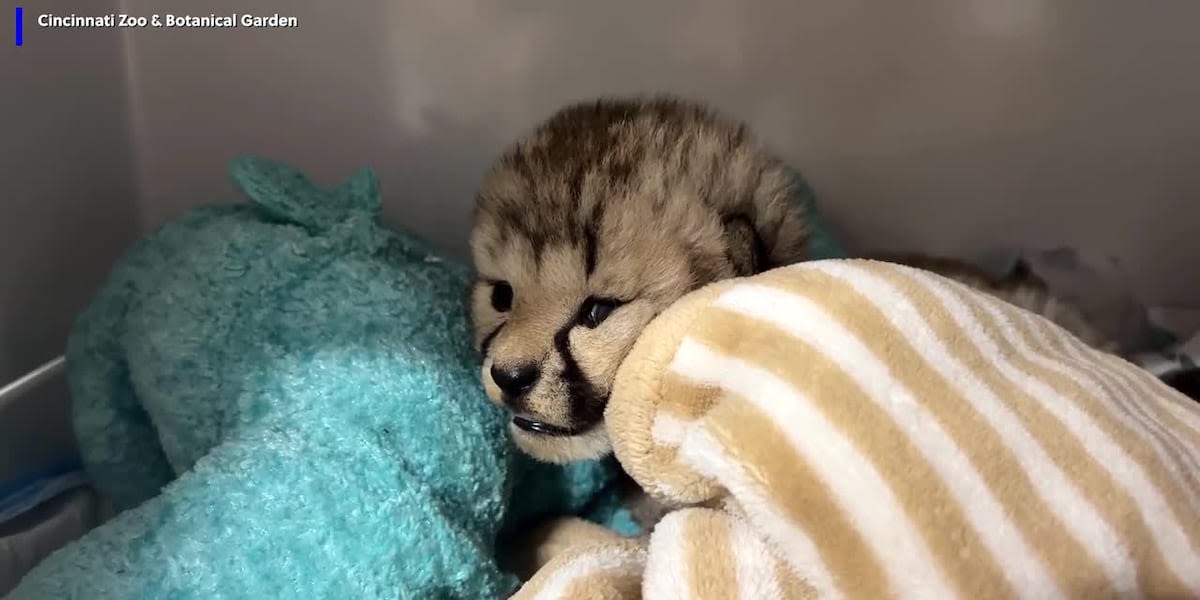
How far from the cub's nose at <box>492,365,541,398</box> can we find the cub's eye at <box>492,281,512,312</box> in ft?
0.31

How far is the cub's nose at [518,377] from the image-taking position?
0.70 meters

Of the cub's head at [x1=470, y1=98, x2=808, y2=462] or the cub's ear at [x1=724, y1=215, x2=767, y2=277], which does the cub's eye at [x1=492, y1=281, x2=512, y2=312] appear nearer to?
the cub's head at [x1=470, y1=98, x2=808, y2=462]

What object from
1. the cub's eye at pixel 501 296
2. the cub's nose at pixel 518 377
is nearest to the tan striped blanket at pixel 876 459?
the cub's nose at pixel 518 377

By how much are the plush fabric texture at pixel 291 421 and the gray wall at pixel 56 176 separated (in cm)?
10

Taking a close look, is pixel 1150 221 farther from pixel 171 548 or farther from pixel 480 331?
pixel 171 548

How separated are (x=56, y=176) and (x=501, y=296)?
18.3 inches

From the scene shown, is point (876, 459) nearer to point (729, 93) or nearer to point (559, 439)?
point (559, 439)

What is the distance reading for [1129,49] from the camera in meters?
1.14

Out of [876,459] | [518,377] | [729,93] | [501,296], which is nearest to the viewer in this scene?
[876,459]

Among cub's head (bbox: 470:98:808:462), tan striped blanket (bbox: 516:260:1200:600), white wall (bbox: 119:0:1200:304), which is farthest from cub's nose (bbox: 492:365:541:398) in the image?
white wall (bbox: 119:0:1200:304)

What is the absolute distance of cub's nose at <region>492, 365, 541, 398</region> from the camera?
699 millimetres

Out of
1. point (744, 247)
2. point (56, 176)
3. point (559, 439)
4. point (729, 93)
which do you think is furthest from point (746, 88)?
point (56, 176)

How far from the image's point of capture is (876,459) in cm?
53

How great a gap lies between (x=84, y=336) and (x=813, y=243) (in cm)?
62
